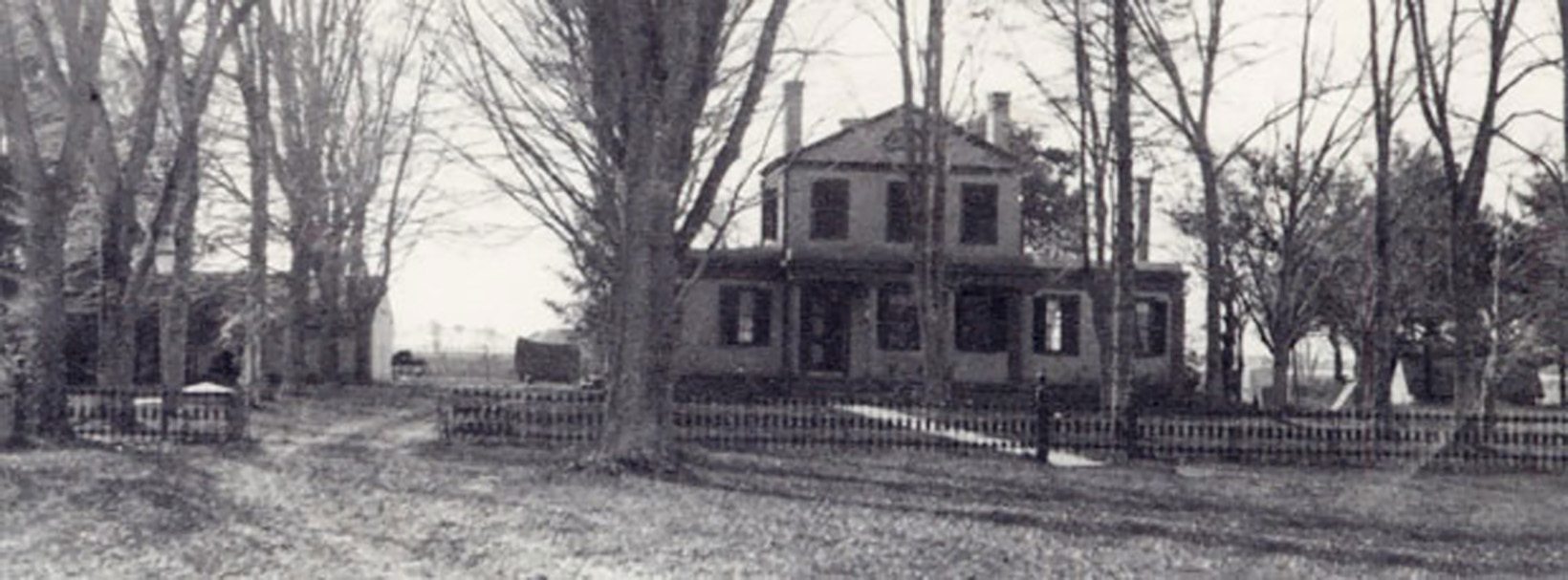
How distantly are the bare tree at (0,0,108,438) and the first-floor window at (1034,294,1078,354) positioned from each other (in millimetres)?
22370

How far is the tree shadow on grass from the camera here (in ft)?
35.4

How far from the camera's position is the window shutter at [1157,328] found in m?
35.7

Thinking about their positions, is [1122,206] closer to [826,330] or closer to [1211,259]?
[1211,259]

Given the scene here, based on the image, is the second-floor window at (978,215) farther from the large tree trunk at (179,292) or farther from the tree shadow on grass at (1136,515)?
the tree shadow on grass at (1136,515)

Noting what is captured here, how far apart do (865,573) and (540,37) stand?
35.3 feet

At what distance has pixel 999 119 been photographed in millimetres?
38188

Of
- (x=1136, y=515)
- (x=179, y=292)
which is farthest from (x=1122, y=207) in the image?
(x=179, y=292)

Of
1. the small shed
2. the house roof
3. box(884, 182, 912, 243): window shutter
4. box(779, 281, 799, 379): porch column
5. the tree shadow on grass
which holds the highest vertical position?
the house roof

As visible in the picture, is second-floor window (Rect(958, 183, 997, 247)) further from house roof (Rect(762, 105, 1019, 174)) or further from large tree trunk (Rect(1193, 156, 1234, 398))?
large tree trunk (Rect(1193, 156, 1234, 398))

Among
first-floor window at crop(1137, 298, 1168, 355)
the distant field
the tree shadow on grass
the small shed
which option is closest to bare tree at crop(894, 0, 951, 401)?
first-floor window at crop(1137, 298, 1168, 355)

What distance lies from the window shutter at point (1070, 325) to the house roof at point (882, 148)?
3.43 metres

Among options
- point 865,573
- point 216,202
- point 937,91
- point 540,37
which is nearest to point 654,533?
point 865,573

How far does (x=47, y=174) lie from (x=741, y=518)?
11.0 m

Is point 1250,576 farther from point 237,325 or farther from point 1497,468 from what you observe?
point 237,325
